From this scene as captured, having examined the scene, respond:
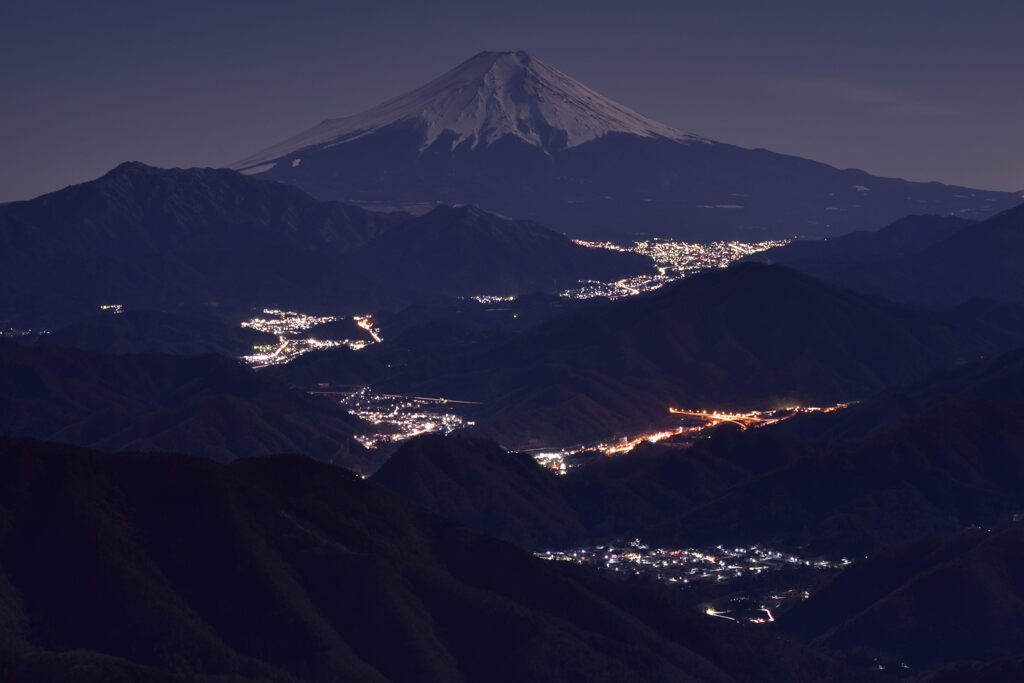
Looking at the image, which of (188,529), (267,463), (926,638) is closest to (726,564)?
(926,638)

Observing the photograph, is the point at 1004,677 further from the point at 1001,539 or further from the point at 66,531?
the point at 66,531

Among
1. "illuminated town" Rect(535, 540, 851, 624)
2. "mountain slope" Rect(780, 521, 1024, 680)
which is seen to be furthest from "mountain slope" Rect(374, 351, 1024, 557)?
"mountain slope" Rect(780, 521, 1024, 680)

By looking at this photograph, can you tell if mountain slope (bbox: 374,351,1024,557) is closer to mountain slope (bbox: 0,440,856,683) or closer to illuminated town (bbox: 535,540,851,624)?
illuminated town (bbox: 535,540,851,624)

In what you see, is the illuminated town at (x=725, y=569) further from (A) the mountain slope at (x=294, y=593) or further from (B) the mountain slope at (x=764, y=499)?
(A) the mountain slope at (x=294, y=593)

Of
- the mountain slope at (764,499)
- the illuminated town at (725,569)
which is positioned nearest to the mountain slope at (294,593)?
the illuminated town at (725,569)

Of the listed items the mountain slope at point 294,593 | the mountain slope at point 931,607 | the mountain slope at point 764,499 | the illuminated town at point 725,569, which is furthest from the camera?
the mountain slope at point 764,499

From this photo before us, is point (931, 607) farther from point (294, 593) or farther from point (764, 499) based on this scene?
point (294, 593)
